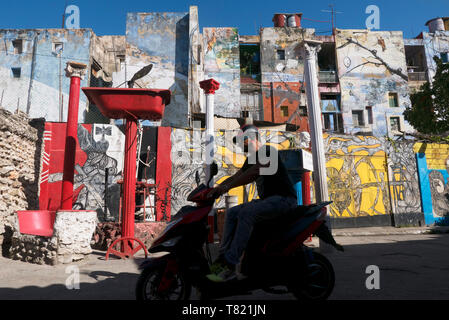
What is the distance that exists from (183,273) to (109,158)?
1041 cm

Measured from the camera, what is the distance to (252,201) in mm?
2949

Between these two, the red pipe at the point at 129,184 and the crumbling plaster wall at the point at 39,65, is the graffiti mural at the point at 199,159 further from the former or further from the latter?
the crumbling plaster wall at the point at 39,65

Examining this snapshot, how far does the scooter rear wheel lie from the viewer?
295cm

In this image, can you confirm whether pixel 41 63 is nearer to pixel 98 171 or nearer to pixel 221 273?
pixel 98 171

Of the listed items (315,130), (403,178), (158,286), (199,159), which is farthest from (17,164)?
(403,178)

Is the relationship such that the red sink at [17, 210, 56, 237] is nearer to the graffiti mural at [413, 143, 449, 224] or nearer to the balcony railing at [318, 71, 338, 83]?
the graffiti mural at [413, 143, 449, 224]

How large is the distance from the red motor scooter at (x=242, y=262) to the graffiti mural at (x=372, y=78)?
24.7 metres

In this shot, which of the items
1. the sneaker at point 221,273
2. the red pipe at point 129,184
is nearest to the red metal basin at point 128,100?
the red pipe at point 129,184

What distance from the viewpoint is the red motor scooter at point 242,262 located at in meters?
2.74

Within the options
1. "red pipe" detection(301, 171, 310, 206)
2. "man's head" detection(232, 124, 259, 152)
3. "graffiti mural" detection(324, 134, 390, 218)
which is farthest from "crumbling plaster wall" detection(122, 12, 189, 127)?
"man's head" detection(232, 124, 259, 152)

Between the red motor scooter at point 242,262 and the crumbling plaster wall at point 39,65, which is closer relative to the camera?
the red motor scooter at point 242,262

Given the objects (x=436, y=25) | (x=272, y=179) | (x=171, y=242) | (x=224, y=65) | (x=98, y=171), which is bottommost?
(x=171, y=242)

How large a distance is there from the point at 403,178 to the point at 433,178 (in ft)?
5.29
